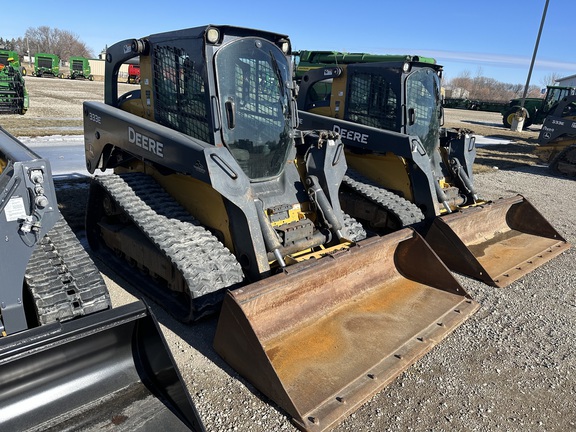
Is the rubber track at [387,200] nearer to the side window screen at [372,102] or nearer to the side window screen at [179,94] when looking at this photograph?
the side window screen at [372,102]

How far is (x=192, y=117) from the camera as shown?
169 inches

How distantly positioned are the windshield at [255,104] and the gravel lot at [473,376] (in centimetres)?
166

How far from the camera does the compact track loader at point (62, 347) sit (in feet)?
8.05

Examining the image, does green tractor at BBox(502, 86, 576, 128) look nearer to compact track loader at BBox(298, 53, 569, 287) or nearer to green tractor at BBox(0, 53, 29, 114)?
compact track loader at BBox(298, 53, 569, 287)

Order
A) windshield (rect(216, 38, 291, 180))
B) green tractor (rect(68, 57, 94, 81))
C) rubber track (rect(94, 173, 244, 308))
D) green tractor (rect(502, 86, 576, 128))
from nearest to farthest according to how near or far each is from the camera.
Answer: rubber track (rect(94, 173, 244, 308)) → windshield (rect(216, 38, 291, 180)) → green tractor (rect(502, 86, 576, 128)) → green tractor (rect(68, 57, 94, 81))

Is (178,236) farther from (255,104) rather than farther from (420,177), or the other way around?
(420,177)

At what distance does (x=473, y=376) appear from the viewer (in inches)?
136

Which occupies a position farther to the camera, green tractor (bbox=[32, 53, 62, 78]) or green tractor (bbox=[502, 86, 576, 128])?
green tractor (bbox=[32, 53, 62, 78])

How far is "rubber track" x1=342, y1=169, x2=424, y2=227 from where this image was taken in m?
5.74

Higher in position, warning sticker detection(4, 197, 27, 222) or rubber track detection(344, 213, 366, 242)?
warning sticker detection(4, 197, 27, 222)

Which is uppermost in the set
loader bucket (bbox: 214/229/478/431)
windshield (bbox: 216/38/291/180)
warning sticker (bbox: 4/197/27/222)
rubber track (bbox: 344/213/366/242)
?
windshield (bbox: 216/38/291/180)

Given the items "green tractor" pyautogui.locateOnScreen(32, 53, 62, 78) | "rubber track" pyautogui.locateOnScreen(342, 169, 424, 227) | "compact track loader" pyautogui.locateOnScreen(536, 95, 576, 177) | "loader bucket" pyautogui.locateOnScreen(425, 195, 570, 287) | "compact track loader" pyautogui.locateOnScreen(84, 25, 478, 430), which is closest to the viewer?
"compact track loader" pyautogui.locateOnScreen(84, 25, 478, 430)

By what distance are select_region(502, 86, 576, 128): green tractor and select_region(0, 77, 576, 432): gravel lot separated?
22791mm

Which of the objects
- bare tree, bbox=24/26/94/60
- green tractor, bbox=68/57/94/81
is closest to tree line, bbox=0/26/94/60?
bare tree, bbox=24/26/94/60
